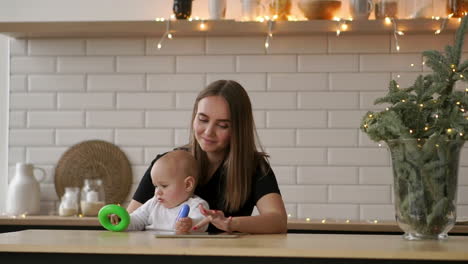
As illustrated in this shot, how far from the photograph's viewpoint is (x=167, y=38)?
443 cm

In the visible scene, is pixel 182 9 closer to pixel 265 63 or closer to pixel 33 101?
pixel 265 63

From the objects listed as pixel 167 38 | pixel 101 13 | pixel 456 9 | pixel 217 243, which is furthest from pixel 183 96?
pixel 217 243

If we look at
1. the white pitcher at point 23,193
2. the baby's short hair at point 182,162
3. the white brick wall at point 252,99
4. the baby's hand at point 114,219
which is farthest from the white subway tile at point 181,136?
the baby's hand at point 114,219

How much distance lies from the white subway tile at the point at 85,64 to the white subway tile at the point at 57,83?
0.12 feet

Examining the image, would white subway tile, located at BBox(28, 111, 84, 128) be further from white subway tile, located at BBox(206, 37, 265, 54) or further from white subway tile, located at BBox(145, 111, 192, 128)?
white subway tile, located at BBox(206, 37, 265, 54)

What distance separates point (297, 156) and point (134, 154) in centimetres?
84

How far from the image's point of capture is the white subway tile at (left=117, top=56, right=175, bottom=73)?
174 inches

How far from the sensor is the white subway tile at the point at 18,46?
450 cm

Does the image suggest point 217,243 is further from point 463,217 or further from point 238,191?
point 463,217

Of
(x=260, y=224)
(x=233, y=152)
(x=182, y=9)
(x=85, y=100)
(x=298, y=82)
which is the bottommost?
(x=260, y=224)

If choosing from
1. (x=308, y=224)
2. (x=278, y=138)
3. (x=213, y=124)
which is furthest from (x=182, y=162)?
(x=278, y=138)

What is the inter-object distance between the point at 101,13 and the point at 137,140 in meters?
0.70

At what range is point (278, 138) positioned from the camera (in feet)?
14.3

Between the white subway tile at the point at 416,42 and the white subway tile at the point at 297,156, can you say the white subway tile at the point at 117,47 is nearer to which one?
the white subway tile at the point at 297,156
